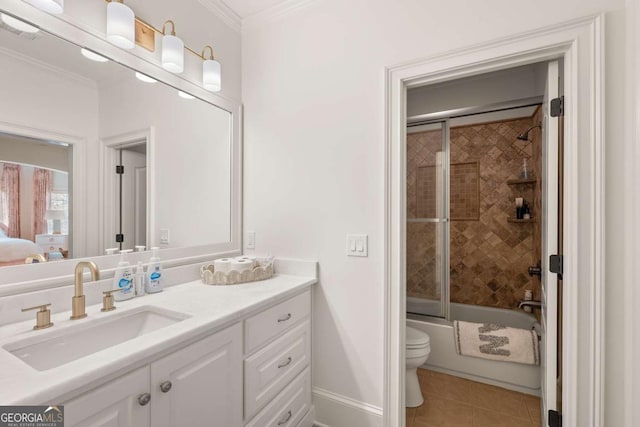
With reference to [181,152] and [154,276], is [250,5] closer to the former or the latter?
[181,152]

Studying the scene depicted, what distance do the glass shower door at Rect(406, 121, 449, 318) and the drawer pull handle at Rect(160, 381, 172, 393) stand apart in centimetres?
226

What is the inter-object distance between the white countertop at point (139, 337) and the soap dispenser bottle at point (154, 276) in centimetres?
3

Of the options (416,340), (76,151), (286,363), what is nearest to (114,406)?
(286,363)

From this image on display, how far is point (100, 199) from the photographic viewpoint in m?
1.35

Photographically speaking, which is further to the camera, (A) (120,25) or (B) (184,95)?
(B) (184,95)

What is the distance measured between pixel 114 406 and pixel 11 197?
87 cm

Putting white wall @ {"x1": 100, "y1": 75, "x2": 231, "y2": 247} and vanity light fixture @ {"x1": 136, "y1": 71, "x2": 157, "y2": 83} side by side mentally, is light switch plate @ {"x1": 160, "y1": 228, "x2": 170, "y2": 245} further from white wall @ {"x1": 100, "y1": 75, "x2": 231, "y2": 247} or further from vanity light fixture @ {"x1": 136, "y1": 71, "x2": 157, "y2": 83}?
vanity light fixture @ {"x1": 136, "y1": 71, "x2": 157, "y2": 83}

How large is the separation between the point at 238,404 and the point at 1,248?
1074 mm

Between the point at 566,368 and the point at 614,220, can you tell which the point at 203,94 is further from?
the point at 566,368

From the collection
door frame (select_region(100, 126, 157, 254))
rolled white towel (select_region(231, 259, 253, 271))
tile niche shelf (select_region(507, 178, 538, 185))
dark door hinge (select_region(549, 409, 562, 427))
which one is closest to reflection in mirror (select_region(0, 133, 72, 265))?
door frame (select_region(100, 126, 157, 254))

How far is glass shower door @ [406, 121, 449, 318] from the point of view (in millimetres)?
2709

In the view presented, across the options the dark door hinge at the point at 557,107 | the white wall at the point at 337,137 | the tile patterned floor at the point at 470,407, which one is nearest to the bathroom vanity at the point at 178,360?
the white wall at the point at 337,137

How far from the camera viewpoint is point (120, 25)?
4.20 feet

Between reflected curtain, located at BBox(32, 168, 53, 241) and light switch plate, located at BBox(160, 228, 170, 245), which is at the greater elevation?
reflected curtain, located at BBox(32, 168, 53, 241)
